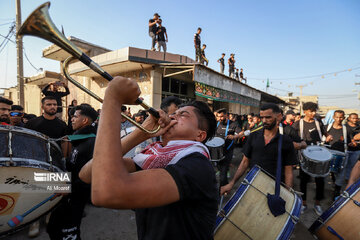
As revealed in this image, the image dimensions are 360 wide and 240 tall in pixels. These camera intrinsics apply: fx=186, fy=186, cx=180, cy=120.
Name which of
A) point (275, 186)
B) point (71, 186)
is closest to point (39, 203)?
point (71, 186)

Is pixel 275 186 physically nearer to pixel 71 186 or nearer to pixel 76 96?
pixel 71 186

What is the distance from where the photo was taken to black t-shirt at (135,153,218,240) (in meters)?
0.94

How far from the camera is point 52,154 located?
2.58 m

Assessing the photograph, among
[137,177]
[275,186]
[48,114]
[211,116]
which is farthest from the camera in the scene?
[48,114]

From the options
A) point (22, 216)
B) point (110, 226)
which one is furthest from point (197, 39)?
point (22, 216)

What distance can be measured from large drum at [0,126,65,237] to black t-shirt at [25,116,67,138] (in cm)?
117

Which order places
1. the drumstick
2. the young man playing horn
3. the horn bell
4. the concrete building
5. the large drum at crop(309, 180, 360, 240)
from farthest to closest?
the concrete building → the drumstick → the large drum at crop(309, 180, 360, 240) → the horn bell → the young man playing horn

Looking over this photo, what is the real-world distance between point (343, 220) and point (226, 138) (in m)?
3.39

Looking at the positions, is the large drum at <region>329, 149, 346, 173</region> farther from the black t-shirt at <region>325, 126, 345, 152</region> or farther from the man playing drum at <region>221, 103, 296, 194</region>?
the man playing drum at <region>221, 103, 296, 194</region>

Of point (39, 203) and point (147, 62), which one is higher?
point (147, 62)

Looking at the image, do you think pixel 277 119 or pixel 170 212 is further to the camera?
pixel 277 119

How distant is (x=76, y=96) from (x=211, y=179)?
Result: 1561 cm

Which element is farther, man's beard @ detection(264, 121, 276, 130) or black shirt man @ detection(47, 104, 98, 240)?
man's beard @ detection(264, 121, 276, 130)

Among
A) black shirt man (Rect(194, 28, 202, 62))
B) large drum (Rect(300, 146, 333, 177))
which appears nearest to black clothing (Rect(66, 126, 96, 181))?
large drum (Rect(300, 146, 333, 177))
